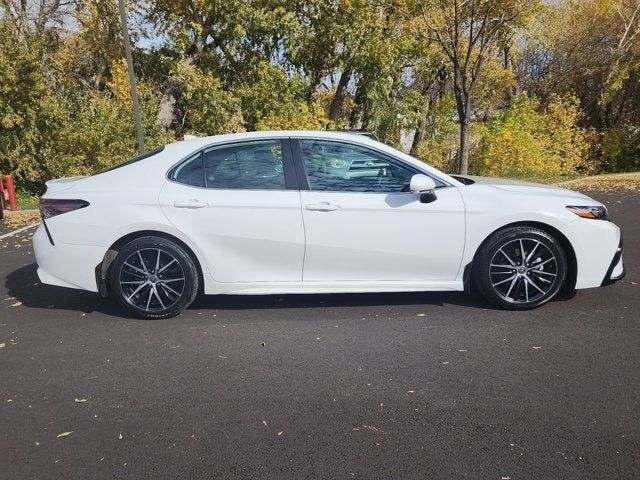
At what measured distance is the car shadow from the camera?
15.9ft

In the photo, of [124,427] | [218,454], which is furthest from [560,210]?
[124,427]

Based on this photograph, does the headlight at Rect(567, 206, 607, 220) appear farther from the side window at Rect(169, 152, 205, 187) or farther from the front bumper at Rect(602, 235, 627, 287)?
the side window at Rect(169, 152, 205, 187)

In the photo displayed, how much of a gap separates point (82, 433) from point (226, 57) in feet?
57.6

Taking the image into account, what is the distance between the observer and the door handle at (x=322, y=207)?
4.39 m

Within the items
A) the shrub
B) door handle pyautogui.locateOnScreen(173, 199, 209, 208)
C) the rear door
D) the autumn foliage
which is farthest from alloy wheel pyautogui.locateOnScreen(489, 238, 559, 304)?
the shrub

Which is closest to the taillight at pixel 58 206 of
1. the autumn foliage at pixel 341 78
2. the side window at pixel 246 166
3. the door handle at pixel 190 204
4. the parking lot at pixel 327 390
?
the door handle at pixel 190 204

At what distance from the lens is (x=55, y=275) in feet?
15.1

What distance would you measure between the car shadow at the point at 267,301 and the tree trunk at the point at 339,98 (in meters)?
16.2

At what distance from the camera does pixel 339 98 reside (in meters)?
21.0

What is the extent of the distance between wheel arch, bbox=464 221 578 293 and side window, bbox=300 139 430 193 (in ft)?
2.53

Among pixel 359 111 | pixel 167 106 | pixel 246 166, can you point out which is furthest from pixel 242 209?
pixel 359 111

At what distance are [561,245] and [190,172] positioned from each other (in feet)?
9.82

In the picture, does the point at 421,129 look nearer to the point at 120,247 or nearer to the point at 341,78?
the point at 341,78

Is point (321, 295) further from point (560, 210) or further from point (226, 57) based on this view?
point (226, 57)
